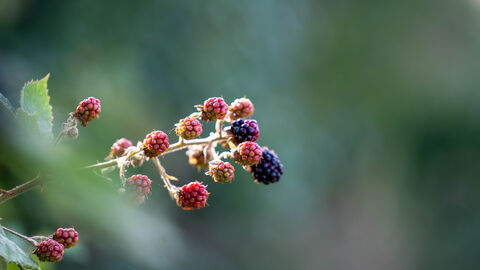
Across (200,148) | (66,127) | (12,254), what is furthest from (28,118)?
(200,148)

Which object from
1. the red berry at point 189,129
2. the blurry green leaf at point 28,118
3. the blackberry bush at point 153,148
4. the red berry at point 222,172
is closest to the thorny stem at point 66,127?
the blackberry bush at point 153,148

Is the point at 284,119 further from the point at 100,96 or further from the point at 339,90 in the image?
the point at 100,96

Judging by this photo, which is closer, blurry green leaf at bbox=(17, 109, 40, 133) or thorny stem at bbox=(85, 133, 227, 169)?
blurry green leaf at bbox=(17, 109, 40, 133)

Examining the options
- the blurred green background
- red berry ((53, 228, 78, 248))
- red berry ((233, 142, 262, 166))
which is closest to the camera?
red berry ((53, 228, 78, 248))

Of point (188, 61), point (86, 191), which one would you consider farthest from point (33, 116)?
point (188, 61)

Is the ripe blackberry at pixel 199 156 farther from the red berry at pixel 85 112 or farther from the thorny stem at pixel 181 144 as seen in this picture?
the red berry at pixel 85 112

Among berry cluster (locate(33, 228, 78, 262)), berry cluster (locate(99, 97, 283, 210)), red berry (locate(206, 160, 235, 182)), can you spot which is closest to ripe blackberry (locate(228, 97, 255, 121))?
berry cluster (locate(99, 97, 283, 210))

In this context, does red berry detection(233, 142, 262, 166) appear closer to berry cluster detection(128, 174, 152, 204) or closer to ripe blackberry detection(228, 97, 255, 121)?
ripe blackberry detection(228, 97, 255, 121)
